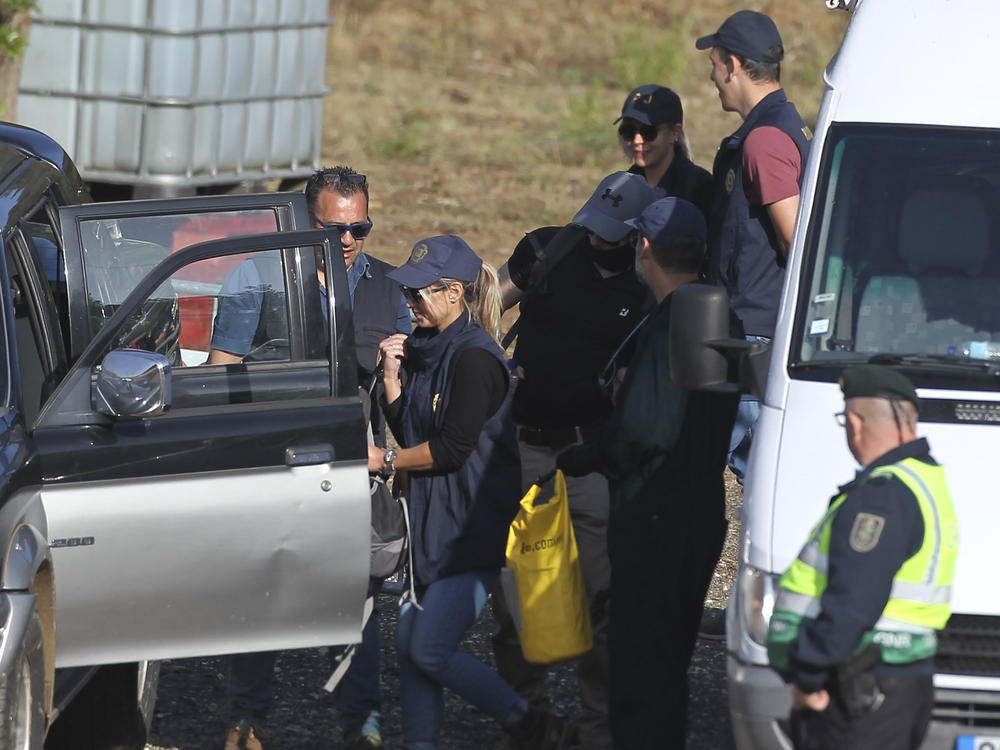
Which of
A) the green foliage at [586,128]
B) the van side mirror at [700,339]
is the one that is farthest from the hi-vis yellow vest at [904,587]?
the green foliage at [586,128]

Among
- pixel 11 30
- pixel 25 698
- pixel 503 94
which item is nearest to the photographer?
pixel 25 698

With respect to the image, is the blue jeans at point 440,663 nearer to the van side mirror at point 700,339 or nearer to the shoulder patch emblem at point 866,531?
the van side mirror at point 700,339

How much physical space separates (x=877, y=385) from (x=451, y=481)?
1771 mm

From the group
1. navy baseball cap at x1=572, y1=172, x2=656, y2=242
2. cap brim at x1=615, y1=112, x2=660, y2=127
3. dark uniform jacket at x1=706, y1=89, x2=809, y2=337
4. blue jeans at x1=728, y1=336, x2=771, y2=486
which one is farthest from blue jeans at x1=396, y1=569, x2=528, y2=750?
cap brim at x1=615, y1=112, x2=660, y2=127

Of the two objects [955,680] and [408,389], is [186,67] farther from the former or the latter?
[955,680]

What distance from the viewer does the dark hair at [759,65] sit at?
6.00 m

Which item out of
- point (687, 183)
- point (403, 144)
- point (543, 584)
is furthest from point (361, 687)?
point (403, 144)

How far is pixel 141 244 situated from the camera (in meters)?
5.05

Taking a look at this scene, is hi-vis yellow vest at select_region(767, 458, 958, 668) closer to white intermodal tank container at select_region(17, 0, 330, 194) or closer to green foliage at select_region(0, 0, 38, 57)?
green foliage at select_region(0, 0, 38, 57)

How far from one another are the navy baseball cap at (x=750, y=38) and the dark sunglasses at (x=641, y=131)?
41 centimetres

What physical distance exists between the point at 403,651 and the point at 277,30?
8788mm

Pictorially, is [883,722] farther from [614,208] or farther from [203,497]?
[614,208]

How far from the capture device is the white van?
152 inches

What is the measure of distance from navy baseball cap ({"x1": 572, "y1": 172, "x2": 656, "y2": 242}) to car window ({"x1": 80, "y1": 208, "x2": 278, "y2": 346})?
1.06m
